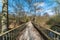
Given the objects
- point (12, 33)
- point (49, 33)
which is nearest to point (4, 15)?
point (12, 33)

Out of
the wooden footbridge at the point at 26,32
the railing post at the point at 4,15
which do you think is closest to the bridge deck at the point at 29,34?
the wooden footbridge at the point at 26,32

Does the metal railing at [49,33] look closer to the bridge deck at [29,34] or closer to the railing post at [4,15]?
the bridge deck at [29,34]

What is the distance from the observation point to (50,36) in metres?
3.19

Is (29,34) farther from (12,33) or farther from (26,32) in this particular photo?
(12,33)

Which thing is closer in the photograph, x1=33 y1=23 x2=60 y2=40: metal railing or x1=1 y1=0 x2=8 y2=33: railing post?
x1=33 y1=23 x2=60 y2=40: metal railing

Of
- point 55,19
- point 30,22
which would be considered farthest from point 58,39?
point 30,22

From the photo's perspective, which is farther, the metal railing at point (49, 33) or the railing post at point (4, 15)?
the railing post at point (4, 15)

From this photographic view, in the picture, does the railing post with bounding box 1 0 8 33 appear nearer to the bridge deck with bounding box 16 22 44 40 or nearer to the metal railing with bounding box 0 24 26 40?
the metal railing with bounding box 0 24 26 40

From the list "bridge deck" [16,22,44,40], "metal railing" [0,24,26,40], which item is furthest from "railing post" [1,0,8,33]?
"bridge deck" [16,22,44,40]

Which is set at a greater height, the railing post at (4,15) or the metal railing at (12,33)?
the railing post at (4,15)

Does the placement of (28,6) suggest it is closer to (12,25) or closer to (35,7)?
(35,7)

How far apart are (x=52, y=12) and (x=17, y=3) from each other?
1.99ft

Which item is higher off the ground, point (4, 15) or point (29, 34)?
point (4, 15)

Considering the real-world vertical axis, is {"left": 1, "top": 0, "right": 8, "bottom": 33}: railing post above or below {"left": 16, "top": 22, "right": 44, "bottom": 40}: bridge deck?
above
